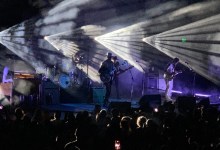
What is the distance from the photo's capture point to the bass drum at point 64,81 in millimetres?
13745

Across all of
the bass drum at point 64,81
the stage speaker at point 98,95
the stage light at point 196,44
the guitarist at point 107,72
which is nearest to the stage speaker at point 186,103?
the guitarist at point 107,72

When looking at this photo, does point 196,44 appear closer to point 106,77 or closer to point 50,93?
point 106,77

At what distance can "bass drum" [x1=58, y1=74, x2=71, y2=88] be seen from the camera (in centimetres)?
1375

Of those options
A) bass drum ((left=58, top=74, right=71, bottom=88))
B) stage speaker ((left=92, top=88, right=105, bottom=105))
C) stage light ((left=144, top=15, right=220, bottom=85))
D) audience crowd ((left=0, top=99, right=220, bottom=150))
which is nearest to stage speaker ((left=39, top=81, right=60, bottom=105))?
bass drum ((left=58, top=74, right=71, bottom=88))

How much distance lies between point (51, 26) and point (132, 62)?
173 inches

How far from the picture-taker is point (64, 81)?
13938mm

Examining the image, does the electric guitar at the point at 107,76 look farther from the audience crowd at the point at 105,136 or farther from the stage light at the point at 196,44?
the audience crowd at the point at 105,136

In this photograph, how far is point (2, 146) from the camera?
407cm

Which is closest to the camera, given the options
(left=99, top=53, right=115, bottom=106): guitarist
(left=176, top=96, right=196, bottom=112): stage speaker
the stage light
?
(left=176, top=96, right=196, bottom=112): stage speaker

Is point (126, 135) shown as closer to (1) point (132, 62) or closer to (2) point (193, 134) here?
(2) point (193, 134)

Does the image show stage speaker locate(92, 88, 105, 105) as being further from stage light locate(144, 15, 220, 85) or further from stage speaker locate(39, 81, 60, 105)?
stage light locate(144, 15, 220, 85)

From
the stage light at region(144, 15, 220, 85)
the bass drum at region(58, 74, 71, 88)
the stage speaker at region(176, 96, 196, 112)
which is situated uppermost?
the stage light at region(144, 15, 220, 85)

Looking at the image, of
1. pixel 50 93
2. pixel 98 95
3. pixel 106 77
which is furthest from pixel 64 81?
pixel 106 77

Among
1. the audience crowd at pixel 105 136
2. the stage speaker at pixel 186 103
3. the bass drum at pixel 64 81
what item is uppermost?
the bass drum at pixel 64 81
